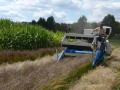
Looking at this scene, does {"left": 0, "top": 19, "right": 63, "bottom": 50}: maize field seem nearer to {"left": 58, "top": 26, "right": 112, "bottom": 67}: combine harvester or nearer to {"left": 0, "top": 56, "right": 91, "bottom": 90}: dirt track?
{"left": 58, "top": 26, "right": 112, "bottom": 67}: combine harvester

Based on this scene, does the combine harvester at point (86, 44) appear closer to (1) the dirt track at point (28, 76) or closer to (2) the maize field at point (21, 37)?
(1) the dirt track at point (28, 76)

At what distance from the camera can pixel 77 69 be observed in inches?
670

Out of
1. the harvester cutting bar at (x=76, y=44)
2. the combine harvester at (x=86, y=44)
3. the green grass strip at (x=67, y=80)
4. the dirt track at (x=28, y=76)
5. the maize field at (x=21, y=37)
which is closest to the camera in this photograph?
the green grass strip at (x=67, y=80)

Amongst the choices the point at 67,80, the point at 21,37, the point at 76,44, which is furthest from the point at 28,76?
the point at 21,37

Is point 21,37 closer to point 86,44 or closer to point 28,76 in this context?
point 86,44

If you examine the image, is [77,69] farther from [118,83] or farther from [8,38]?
[8,38]

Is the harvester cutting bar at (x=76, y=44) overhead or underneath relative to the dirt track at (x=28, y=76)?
overhead

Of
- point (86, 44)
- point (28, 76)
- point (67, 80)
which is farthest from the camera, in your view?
point (86, 44)

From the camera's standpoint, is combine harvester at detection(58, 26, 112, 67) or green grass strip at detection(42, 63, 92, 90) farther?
combine harvester at detection(58, 26, 112, 67)

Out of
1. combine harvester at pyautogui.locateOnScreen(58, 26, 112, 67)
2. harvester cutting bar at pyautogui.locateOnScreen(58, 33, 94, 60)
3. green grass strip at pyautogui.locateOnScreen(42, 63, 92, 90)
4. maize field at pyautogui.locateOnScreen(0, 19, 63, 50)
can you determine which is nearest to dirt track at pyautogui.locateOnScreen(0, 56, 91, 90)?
green grass strip at pyautogui.locateOnScreen(42, 63, 92, 90)

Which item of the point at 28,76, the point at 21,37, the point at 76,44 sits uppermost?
the point at 76,44

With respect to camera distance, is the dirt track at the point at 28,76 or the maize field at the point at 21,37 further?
the maize field at the point at 21,37

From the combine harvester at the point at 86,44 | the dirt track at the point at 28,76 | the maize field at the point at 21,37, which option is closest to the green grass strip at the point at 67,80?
the dirt track at the point at 28,76

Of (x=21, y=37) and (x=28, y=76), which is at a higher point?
(x=21, y=37)
